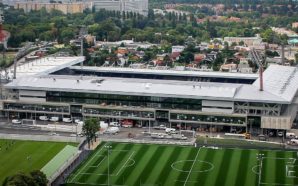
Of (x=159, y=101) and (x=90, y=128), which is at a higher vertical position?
(x=159, y=101)

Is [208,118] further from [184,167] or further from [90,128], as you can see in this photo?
[90,128]

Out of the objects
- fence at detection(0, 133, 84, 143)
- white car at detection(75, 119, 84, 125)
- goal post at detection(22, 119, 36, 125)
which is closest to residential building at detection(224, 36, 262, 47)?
white car at detection(75, 119, 84, 125)

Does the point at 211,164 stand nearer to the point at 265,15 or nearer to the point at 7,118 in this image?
the point at 7,118

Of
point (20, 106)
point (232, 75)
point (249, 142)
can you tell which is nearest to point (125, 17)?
point (232, 75)

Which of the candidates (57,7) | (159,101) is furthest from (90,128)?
(57,7)

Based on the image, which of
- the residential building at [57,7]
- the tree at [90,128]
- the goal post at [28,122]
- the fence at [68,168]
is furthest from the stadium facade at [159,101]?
the residential building at [57,7]
